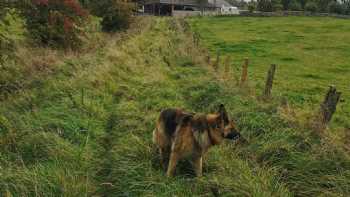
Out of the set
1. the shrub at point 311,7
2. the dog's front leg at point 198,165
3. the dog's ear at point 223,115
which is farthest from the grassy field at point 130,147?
the shrub at point 311,7

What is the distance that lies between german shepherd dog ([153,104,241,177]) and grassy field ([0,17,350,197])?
1.00 ft

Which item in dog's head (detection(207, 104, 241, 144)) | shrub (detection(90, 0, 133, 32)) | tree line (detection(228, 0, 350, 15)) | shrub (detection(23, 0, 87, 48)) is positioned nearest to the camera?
dog's head (detection(207, 104, 241, 144))

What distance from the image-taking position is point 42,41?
14852 mm

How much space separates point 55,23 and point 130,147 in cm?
1121

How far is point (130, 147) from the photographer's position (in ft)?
18.5

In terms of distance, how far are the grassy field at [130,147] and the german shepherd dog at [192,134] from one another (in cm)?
31

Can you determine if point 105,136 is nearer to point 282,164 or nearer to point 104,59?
point 282,164

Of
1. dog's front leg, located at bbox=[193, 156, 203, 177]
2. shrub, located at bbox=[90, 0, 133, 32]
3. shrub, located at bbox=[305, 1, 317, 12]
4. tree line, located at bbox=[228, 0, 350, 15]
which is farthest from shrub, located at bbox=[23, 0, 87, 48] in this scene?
shrub, located at bbox=[305, 1, 317, 12]

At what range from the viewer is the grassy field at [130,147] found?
4.50 m

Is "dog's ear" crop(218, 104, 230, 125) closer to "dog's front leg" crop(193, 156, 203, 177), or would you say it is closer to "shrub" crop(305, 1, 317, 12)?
"dog's front leg" crop(193, 156, 203, 177)

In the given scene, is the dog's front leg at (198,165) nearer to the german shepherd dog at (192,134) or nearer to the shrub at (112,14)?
the german shepherd dog at (192,134)

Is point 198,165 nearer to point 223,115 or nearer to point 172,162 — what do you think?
point 172,162

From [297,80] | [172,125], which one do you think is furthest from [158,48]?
[172,125]

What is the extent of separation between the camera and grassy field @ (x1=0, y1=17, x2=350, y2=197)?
14.8 ft
